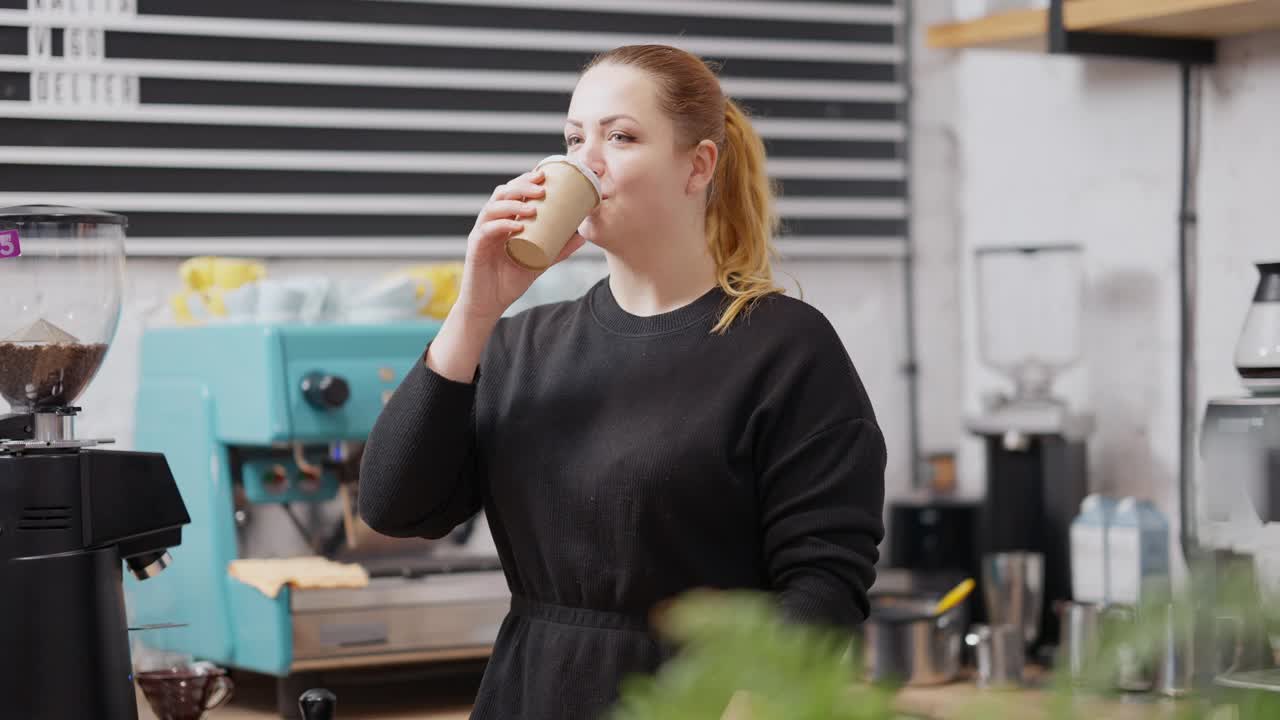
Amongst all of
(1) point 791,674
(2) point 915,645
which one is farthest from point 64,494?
(2) point 915,645

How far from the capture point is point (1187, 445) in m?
2.51

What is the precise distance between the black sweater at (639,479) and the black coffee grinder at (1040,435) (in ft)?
4.42

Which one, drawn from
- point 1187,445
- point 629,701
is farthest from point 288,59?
point 629,701

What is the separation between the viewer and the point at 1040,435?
8.31 feet

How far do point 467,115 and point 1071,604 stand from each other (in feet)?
4.23

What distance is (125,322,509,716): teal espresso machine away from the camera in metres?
2.01

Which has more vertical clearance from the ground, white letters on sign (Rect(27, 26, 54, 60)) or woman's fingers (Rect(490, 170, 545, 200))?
white letters on sign (Rect(27, 26, 54, 60))

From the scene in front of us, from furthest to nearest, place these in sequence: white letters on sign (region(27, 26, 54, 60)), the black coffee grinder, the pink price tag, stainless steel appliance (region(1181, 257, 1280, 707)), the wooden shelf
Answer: the black coffee grinder, white letters on sign (region(27, 26, 54, 60)), the wooden shelf, stainless steel appliance (region(1181, 257, 1280, 707)), the pink price tag

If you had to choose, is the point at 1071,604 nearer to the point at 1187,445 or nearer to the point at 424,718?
the point at 1187,445

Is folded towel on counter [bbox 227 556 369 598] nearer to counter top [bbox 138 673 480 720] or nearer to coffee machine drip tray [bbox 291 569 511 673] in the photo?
coffee machine drip tray [bbox 291 569 511 673]

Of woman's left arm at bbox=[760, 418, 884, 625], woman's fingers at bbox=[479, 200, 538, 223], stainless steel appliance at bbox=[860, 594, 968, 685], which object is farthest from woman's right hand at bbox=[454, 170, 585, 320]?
stainless steel appliance at bbox=[860, 594, 968, 685]

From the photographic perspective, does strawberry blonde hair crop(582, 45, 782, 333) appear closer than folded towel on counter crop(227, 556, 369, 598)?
Yes

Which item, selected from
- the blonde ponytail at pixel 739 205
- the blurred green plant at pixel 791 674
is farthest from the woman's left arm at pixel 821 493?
the blurred green plant at pixel 791 674

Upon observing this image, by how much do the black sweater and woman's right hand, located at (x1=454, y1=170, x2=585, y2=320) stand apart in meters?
0.07
